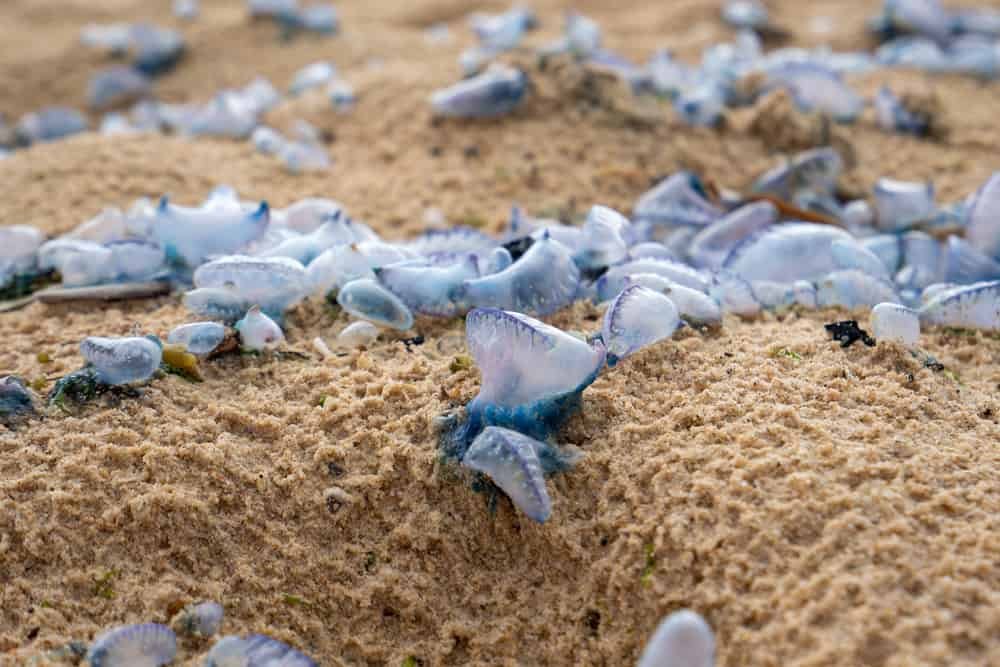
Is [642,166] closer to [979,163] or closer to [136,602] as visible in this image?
[979,163]

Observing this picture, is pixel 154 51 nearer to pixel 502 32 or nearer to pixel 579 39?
pixel 502 32

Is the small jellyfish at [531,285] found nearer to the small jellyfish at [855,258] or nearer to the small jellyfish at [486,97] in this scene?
the small jellyfish at [855,258]

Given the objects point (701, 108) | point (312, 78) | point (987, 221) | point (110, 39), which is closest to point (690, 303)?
point (987, 221)

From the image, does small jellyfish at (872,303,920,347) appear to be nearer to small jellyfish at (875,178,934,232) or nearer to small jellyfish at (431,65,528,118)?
small jellyfish at (875,178,934,232)

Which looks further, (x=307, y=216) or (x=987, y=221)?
(x=307, y=216)

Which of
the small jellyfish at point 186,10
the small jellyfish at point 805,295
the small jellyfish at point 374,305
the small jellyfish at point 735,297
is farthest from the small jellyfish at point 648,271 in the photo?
the small jellyfish at point 186,10

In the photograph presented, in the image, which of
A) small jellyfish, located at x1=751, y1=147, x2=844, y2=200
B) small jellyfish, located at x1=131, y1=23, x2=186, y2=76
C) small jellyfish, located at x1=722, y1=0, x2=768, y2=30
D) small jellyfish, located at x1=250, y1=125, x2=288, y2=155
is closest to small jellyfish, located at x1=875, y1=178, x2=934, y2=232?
small jellyfish, located at x1=751, y1=147, x2=844, y2=200
